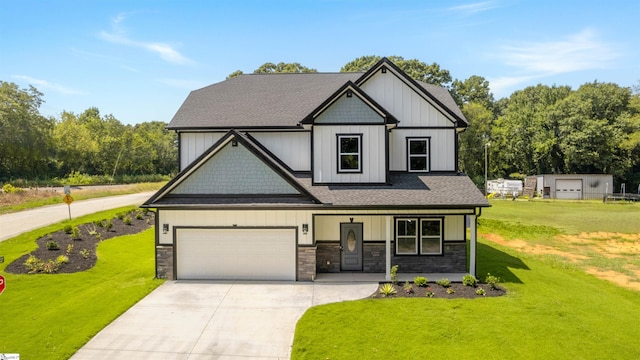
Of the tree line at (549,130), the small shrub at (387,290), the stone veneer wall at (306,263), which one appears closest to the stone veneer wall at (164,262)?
the stone veneer wall at (306,263)

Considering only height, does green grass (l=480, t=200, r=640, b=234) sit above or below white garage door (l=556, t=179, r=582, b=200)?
below

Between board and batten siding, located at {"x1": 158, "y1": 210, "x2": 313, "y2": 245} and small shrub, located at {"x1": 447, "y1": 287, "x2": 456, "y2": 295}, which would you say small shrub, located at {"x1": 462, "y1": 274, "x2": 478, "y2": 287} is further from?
board and batten siding, located at {"x1": 158, "y1": 210, "x2": 313, "y2": 245}

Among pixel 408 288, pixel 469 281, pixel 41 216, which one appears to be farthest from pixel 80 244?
pixel 469 281

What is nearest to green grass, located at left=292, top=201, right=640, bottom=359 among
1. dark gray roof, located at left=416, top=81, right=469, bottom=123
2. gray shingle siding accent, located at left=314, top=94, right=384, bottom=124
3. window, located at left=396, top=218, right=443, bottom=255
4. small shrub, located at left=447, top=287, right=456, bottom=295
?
small shrub, located at left=447, top=287, right=456, bottom=295

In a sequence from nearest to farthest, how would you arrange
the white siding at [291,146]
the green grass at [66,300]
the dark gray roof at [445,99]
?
1. the green grass at [66,300]
2. the white siding at [291,146]
3. the dark gray roof at [445,99]

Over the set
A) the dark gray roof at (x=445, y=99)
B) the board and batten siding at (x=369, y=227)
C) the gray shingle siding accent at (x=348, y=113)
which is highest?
the dark gray roof at (x=445, y=99)

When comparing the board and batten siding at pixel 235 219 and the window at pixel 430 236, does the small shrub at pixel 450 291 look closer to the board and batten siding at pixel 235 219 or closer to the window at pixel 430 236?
the window at pixel 430 236

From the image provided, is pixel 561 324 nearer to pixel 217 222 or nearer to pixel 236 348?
pixel 236 348
